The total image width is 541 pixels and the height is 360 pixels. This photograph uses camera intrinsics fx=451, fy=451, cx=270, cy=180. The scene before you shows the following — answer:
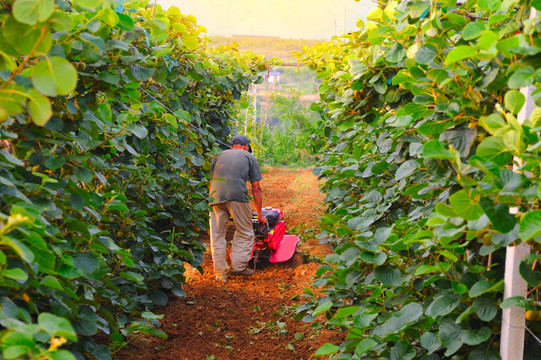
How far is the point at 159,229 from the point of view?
14.0ft

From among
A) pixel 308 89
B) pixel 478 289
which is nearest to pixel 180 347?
pixel 478 289

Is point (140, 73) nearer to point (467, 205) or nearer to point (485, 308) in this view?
point (467, 205)

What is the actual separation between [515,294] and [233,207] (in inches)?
170

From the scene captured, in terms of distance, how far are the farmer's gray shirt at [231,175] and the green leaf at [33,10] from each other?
4446 millimetres

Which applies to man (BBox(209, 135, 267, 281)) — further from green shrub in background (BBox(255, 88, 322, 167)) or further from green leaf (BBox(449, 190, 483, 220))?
green shrub in background (BBox(255, 88, 322, 167))

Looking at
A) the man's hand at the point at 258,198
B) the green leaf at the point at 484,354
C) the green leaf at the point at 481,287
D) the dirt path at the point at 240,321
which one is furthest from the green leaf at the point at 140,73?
the man's hand at the point at 258,198

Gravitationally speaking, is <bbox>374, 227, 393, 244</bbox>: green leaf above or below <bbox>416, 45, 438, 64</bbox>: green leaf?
below

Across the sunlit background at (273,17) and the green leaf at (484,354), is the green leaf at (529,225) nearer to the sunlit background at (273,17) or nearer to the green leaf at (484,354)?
the green leaf at (484,354)

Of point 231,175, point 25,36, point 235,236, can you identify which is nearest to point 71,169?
point 25,36

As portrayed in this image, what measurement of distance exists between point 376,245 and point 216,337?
243 cm

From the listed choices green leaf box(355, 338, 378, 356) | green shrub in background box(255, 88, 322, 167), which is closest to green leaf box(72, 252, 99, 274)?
green leaf box(355, 338, 378, 356)

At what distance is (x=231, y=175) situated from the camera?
5449 millimetres

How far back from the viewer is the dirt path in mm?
3441

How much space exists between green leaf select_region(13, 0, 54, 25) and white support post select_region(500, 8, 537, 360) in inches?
51.1
